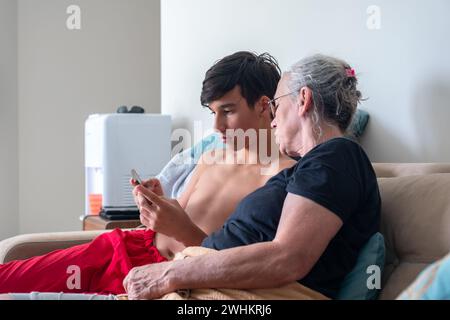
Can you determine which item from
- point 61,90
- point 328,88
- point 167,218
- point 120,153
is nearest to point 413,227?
point 328,88

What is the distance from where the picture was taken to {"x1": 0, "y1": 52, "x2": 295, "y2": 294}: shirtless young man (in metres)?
1.82

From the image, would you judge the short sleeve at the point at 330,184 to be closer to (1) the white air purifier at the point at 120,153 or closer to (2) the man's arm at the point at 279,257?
(2) the man's arm at the point at 279,257

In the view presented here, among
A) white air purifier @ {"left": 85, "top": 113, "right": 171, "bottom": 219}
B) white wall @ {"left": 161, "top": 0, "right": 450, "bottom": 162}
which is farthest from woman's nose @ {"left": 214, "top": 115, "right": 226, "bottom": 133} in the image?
white air purifier @ {"left": 85, "top": 113, "right": 171, "bottom": 219}

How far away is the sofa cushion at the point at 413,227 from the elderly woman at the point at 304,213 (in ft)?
0.25

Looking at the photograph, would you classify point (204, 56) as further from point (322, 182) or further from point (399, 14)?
point (322, 182)

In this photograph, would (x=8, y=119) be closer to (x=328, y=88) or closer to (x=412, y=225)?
(x=328, y=88)

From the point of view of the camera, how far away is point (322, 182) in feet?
4.24

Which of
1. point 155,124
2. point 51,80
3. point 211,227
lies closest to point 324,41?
point 211,227

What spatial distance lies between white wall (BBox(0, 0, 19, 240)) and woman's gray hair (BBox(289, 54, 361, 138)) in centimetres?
362

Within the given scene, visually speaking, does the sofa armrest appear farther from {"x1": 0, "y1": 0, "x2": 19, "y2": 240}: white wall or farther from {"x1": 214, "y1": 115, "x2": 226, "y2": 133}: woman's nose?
{"x1": 0, "y1": 0, "x2": 19, "y2": 240}: white wall

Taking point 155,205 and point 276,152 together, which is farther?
point 276,152

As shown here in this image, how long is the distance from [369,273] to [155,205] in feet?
2.26

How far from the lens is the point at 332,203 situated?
4.18ft

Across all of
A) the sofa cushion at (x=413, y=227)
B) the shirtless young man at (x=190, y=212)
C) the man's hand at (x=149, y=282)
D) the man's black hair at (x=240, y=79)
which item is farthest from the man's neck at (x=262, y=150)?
the man's hand at (x=149, y=282)
